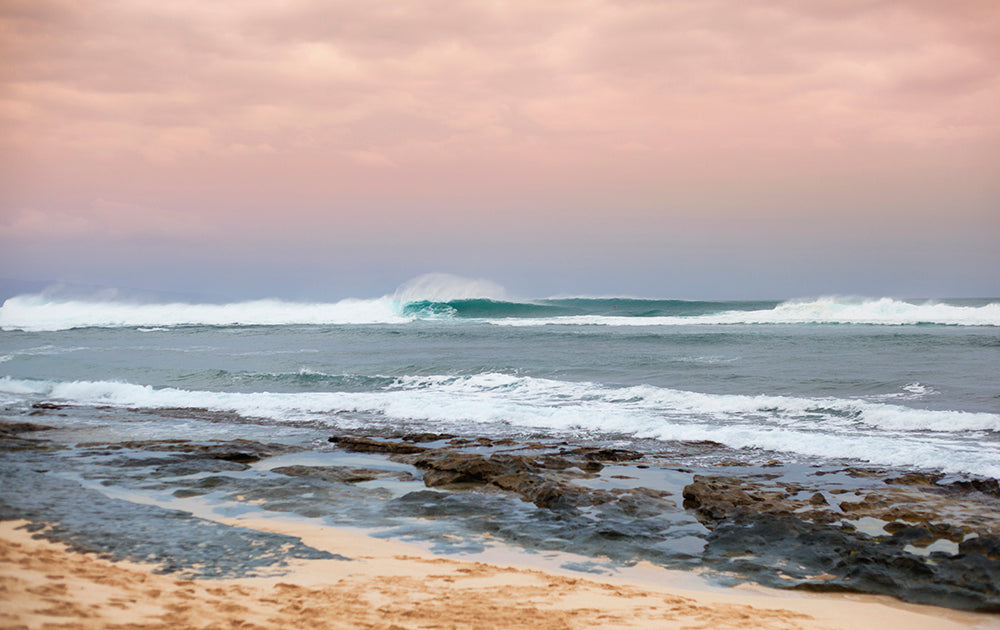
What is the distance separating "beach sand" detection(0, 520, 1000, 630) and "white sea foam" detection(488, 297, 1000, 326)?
33215 mm

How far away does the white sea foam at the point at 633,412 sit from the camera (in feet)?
29.2

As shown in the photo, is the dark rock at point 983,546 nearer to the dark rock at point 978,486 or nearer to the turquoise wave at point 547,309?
the dark rock at point 978,486

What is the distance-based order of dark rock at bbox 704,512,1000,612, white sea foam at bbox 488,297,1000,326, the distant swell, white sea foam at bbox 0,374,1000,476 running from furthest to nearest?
the distant swell, white sea foam at bbox 488,297,1000,326, white sea foam at bbox 0,374,1000,476, dark rock at bbox 704,512,1000,612

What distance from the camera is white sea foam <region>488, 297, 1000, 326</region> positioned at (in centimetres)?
3612

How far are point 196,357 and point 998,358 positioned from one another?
24.9 metres

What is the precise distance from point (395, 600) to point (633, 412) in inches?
343

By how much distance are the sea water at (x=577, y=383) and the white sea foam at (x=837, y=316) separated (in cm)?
72

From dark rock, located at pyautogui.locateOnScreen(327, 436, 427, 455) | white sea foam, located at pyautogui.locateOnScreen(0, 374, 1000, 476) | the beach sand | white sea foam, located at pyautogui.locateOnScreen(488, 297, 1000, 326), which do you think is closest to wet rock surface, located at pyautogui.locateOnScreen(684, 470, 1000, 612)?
the beach sand

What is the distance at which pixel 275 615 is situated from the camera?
11.4ft

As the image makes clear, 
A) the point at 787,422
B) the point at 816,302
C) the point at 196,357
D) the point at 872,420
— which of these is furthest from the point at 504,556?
the point at 816,302

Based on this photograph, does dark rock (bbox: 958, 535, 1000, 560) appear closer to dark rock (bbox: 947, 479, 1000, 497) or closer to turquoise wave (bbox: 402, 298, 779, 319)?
dark rock (bbox: 947, 479, 1000, 497)

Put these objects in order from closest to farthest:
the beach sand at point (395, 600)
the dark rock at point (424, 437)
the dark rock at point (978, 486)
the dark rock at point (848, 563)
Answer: the beach sand at point (395, 600) < the dark rock at point (848, 563) < the dark rock at point (978, 486) < the dark rock at point (424, 437)

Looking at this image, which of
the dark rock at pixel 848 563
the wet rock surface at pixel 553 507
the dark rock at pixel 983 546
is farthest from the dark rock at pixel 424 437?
the dark rock at pixel 983 546

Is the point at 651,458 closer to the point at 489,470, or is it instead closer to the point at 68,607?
the point at 489,470
